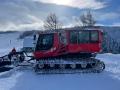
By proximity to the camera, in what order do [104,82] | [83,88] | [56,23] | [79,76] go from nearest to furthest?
[83,88] < [104,82] < [79,76] < [56,23]

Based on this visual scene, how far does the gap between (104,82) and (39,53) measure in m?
5.58

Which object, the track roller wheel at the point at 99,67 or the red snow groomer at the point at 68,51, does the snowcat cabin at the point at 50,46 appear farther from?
the track roller wheel at the point at 99,67

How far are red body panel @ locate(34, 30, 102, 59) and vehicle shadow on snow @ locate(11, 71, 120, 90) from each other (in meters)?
1.64

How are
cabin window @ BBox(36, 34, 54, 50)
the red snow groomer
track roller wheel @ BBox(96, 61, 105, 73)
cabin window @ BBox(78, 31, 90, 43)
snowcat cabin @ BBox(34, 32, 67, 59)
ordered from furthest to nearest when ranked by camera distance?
1. cabin window @ BBox(36, 34, 54, 50)
2. snowcat cabin @ BBox(34, 32, 67, 59)
3. cabin window @ BBox(78, 31, 90, 43)
4. the red snow groomer
5. track roller wheel @ BBox(96, 61, 105, 73)

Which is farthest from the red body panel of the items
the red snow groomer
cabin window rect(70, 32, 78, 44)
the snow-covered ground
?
the snow-covered ground

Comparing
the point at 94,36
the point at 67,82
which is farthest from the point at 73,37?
the point at 67,82

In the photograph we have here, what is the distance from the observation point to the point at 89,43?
21.5 meters

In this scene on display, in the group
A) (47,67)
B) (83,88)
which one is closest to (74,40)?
(47,67)

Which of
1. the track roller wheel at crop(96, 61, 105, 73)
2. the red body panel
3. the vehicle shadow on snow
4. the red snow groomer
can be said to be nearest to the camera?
the vehicle shadow on snow

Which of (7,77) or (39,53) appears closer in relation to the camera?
(7,77)

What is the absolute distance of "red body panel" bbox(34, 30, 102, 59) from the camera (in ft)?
70.1

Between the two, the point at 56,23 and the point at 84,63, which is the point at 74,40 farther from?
the point at 56,23

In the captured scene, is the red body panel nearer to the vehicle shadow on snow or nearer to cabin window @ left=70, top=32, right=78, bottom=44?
cabin window @ left=70, top=32, right=78, bottom=44

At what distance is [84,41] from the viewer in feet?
70.8
